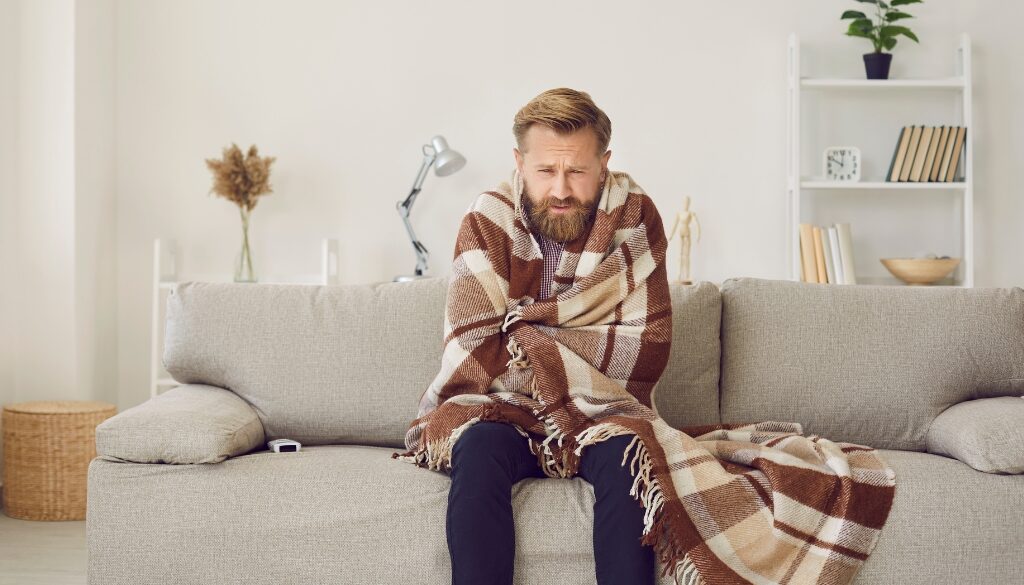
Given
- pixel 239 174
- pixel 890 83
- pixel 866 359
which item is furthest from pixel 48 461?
pixel 890 83

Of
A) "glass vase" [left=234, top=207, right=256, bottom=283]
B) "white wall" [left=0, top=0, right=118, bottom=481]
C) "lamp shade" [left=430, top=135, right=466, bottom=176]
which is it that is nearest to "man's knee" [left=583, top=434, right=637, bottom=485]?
"lamp shade" [left=430, top=135, right=466, bottom=176]

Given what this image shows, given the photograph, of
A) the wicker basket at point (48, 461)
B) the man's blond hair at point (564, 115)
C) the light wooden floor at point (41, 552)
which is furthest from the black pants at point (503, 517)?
the wicker basket at point (48, 461)

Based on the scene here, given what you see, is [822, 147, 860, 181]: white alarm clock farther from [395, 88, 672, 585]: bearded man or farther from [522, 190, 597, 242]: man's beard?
[522, 190, 597, 242]: man's beard

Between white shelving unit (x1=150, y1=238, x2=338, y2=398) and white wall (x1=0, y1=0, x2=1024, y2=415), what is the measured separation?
0.05 metres

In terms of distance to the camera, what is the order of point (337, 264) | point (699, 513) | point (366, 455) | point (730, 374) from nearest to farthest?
point (699, 513) → point (366, 455) → point (730, 374) → point (337, 264)

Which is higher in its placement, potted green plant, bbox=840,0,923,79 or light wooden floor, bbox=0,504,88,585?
potted green plant, bbox=840,0,923,79

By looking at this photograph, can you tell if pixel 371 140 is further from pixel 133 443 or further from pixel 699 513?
pixel 699 513

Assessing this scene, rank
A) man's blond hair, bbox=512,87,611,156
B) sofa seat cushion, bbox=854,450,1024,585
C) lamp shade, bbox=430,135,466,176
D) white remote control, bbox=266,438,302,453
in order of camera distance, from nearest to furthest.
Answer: sofa seat cushion, bbox=854,450,1024,585 → man's blond hair, bbox=512,87,611,156 → white remote control, bbox=266,438,302,453 → lamp shade, bbox=430,135,466,176

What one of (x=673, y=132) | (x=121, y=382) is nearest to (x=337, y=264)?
(x=121, y=382)

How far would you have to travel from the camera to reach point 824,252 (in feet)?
13.0

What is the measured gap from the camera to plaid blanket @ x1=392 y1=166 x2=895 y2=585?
192 cm

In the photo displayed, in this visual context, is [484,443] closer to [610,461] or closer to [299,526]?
[610,461]

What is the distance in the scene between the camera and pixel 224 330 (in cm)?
253

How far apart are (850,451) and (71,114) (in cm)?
301
